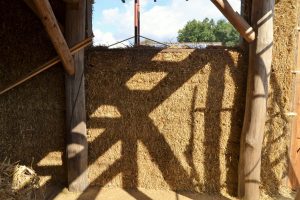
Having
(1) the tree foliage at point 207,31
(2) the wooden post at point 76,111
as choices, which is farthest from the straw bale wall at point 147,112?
(1) the tree foliage at point 207,31

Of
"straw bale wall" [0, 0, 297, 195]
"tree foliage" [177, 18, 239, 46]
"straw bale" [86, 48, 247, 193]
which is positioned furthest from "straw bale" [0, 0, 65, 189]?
"tree foliage" [177, 18, 239, 46]

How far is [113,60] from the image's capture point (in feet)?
13.0

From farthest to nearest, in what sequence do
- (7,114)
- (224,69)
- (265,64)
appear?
(7,114) → (224,69) → (265,64)

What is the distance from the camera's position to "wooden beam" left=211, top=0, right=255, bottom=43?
10.5 feet

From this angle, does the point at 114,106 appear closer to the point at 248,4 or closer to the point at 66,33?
the point at 66,33

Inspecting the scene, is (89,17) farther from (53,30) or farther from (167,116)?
(167,116)

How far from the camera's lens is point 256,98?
3.55 metres

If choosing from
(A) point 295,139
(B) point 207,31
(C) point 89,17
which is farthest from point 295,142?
(B) point 207,31

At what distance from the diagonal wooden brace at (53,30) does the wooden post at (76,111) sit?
176 mm

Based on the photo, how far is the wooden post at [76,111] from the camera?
3.81 m

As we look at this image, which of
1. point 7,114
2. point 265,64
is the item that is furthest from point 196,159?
point 7,114

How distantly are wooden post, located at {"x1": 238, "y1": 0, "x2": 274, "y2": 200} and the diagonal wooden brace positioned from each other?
6.51 feet

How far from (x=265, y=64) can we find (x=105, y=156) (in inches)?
85.8

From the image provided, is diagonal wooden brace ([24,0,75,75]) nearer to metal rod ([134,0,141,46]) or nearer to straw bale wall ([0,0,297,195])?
straw bale wall ([0,0,297,195])
